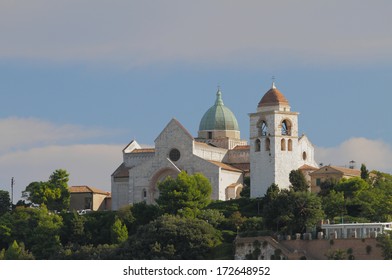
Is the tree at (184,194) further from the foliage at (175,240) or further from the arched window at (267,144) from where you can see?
the foliage at (175,240)

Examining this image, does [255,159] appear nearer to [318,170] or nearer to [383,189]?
[318,170]

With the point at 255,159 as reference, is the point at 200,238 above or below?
below

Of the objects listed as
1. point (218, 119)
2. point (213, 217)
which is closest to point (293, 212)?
point (213, 217)

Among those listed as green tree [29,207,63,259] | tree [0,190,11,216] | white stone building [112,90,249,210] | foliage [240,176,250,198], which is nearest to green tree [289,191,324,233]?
foliage [240,176,250,198]

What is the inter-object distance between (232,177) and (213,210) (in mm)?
10193

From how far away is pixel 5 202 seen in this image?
104m

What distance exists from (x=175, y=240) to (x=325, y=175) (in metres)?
17.2

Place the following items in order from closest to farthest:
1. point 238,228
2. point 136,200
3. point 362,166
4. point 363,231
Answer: point 363,231 < point 238,228 < point 362,166 < point 136,200

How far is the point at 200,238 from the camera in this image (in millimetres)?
81750

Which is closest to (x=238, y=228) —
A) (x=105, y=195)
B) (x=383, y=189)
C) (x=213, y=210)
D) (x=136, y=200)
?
(x=213, y=210)

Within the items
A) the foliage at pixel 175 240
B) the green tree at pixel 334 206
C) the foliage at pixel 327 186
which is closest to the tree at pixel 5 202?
the foliage at pixel 175 240

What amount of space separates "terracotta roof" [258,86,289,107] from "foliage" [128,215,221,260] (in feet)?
50.3

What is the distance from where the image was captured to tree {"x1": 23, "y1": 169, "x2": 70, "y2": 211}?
102 meters

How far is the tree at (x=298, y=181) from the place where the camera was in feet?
305
